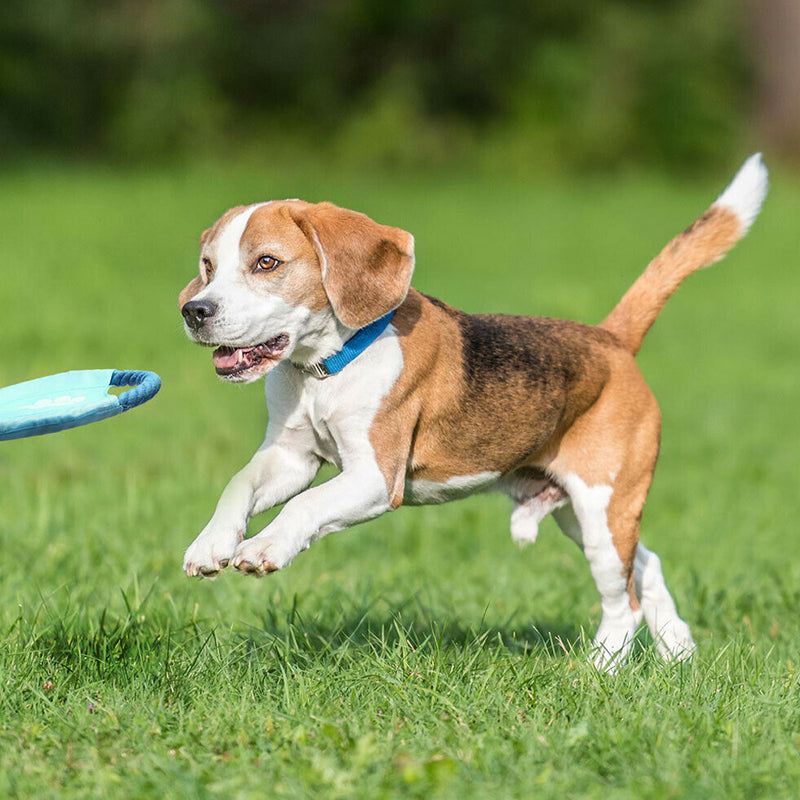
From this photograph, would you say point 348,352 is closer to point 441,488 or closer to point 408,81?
point 441,488

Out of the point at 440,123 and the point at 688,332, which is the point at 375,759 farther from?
the point at 440,123

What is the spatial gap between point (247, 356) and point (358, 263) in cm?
51

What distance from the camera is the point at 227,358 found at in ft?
15.1

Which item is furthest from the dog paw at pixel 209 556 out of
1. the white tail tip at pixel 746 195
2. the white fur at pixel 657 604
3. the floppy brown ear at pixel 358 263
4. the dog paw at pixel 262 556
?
the white tail tip at pixel 746 195

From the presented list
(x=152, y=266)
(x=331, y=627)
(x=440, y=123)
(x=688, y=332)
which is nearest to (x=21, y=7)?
(x=440, y=123)

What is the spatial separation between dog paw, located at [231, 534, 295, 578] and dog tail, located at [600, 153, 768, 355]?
2.37 metres

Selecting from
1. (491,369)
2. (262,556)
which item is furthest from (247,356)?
(491,369)

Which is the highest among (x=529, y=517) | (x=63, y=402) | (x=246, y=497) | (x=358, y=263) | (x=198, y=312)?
(x=358, y=263)

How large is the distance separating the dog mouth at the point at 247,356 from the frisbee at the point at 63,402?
24 centimetres

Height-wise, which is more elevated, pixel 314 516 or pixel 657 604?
pixel 314 516

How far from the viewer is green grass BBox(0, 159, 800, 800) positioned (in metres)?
3.96

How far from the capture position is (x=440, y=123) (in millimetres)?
37375

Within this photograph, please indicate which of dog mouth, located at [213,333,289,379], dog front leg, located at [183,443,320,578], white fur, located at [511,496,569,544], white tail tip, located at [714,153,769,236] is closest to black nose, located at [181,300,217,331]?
dog mouth, located at [213,333,289,379]

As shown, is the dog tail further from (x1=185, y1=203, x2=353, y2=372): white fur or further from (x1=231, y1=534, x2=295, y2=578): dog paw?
(x1=231, y1=534, x2=295, y2=578): dog paw
